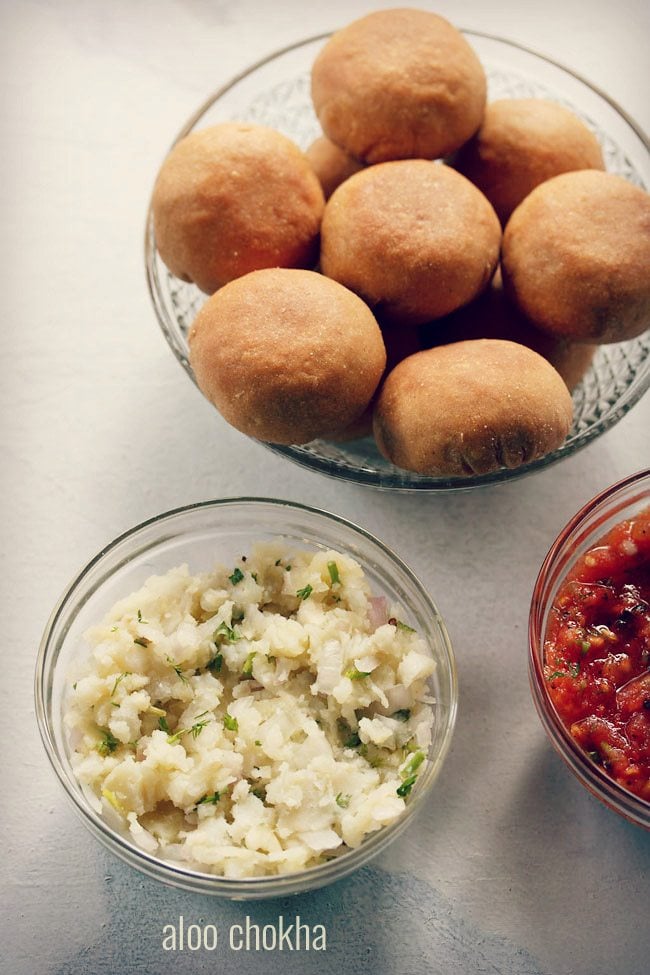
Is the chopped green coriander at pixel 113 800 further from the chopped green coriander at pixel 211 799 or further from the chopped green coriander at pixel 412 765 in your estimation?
the chopped green coriander at pixel 412 765

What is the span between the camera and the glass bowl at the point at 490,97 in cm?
148

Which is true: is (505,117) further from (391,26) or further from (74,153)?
(74,153)

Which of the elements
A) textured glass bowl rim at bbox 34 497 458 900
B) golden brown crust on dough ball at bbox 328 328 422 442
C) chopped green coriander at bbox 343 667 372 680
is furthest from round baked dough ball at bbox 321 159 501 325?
chopped green coriander at bbox 343 667 372 680

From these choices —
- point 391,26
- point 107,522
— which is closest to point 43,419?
point 107,522

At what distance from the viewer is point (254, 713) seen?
4.58 ft

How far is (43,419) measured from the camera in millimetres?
1736

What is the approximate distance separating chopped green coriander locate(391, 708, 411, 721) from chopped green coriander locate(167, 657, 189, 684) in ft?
0.94

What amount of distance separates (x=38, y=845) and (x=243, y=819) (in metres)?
0.38

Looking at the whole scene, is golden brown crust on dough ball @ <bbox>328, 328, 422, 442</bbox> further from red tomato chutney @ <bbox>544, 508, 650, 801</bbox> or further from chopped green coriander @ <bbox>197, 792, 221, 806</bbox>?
chopped green coriander @ <bbox>197, 792, 221, 806</bbox>

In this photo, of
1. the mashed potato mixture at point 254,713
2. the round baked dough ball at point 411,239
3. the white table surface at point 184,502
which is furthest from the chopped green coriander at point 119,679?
the round baked dough ball at point 411,239

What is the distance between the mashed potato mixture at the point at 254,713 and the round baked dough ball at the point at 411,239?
0.38m

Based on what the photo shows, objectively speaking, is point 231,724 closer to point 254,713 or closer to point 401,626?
point 254,713

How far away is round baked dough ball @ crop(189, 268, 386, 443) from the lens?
1.35 metres

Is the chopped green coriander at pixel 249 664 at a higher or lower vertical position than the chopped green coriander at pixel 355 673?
lower
